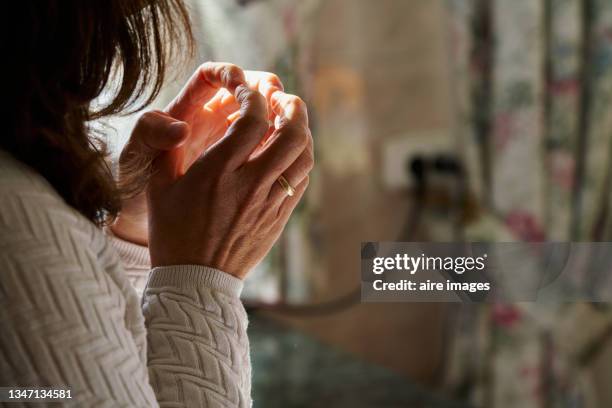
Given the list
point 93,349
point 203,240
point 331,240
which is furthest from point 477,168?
point 93,349

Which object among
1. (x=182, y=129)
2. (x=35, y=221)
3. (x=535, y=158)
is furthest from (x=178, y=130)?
(x=535, y=158)

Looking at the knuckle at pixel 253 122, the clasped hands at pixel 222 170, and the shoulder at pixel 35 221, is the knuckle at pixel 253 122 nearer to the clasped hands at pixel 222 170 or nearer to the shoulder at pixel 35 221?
the clasped hands at pixel 222 170

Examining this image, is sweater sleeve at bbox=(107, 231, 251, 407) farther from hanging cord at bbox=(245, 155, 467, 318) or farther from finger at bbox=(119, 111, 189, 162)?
hanging cord at bbox=(245, 155, 467, 318)

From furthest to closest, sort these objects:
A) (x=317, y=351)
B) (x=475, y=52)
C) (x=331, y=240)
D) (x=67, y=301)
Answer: (x=331, y=240), (x=317, y=351), (x=475, y=52), (x=67, y=301)

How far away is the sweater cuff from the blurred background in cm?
35

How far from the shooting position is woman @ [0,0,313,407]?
343 mm

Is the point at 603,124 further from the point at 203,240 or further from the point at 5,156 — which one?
the point at 5,156

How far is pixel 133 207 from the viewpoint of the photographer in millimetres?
484

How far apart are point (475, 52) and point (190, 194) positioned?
82cm

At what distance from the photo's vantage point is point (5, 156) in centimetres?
36

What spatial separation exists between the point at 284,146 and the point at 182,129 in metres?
0.06

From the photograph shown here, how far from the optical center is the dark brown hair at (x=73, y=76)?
36 cm

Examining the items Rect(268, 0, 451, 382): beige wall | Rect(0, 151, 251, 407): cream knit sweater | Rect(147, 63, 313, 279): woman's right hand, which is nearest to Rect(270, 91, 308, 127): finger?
Rect(147, 63, 313, 279): woman's right hand

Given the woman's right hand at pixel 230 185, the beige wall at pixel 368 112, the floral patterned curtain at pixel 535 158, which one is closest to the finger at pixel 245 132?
the woman's right hand at pixel 230 185
